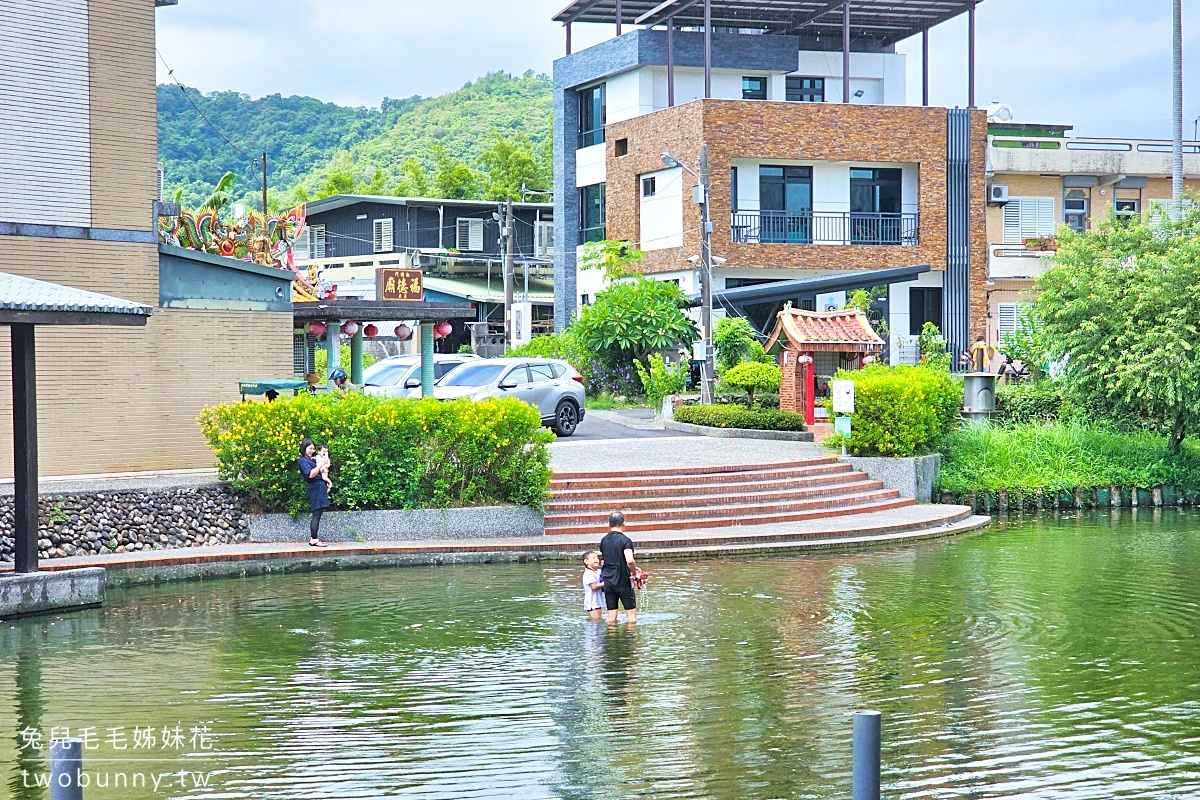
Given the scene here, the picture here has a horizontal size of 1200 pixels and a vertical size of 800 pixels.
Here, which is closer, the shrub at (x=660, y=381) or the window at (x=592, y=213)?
the shrub at (x=660, y=381)

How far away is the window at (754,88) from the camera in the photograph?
1780 inches

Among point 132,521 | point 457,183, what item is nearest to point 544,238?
point 457,183

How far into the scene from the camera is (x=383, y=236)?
2267 inches

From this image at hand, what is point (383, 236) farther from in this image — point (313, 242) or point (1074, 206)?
point (1074, 206)

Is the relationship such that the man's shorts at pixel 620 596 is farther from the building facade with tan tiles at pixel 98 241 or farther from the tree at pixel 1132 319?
the tree at pixel 1132 319

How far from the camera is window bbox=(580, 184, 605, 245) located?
46.9m

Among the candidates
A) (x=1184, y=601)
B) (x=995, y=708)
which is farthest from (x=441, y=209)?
(x=995, y=708)

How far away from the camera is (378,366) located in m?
30.0

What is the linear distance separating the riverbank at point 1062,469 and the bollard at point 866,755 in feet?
68.9

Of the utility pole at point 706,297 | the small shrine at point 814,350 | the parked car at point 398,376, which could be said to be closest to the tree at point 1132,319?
the small shrine at point 814,350

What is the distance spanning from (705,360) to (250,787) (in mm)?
24044

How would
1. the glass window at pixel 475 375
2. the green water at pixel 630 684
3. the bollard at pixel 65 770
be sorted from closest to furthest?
1. the bollard at pixel 65 770
2. the green water at pixel 630 684
3. the glass window at pixel 475 375

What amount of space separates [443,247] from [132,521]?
130 ft

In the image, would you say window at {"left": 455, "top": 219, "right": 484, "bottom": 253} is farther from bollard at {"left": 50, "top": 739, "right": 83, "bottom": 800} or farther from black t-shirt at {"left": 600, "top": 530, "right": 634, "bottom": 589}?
bollard at {"left": 50, "top": 739, "right": 83, "bottom": 800}
